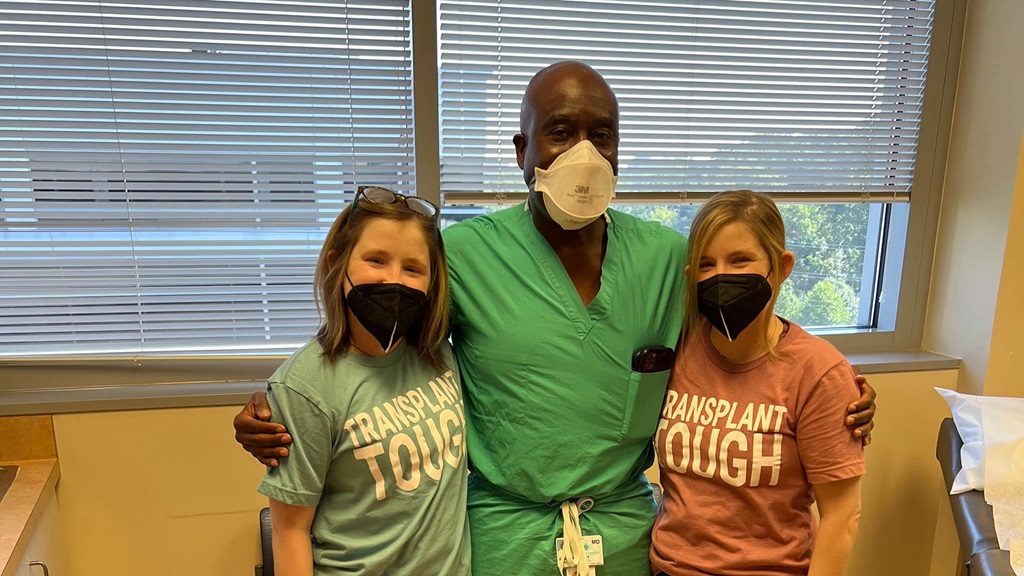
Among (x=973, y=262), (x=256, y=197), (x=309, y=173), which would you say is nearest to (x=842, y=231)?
(x=973, y=262)

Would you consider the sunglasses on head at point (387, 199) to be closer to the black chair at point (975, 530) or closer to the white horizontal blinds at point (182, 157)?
the white horizontal blinds at point (182, 157)

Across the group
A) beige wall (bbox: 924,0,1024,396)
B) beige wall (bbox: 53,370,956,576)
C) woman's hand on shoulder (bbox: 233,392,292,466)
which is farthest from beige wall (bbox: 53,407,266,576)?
beige wall (bbox: 924,0,1024,396)

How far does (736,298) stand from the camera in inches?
39.8

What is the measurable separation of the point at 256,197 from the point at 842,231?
1.94 meters

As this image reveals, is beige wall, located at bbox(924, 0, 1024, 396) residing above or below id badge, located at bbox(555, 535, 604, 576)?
above

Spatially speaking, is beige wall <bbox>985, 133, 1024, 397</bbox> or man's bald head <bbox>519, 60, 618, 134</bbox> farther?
beige wall <bbox>985, 133, 1024, 397</bbox>

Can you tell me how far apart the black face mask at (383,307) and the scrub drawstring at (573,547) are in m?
0.44

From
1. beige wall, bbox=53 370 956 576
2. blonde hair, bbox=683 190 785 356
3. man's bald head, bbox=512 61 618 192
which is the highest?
man's bald head, bbox=512 61 618 192

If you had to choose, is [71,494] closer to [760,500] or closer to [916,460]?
[760,500]

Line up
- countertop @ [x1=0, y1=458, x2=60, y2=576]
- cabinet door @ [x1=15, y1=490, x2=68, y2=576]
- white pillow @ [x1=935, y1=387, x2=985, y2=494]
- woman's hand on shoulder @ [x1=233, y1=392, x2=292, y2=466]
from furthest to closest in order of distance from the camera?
white pillow @ [x1=935, y1=387, x2=985, y2=494]
cabinet door @ [x1=15, y1=490, x2=68, y2=576]
countertop @ [x1=0, y1=458, x2=60, y2=576]
woman's hand on shoulder @ [x1=233, y1=392, x2=292, y2=466]

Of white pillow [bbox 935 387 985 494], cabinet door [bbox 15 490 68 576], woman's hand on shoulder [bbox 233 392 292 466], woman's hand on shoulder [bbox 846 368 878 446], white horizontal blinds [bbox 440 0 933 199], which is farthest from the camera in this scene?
white horizontal blinds [bbox 440 0 933 199]

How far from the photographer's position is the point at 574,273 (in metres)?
1.13

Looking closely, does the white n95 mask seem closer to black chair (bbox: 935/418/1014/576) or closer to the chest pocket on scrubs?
the chest pocket on scrubs

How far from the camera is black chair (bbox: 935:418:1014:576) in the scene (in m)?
1.32
